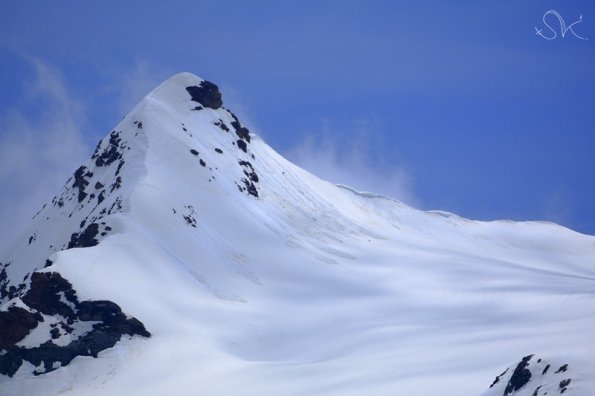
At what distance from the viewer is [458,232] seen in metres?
160

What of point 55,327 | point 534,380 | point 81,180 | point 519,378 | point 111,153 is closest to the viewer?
point 534,380

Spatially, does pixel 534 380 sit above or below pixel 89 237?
below

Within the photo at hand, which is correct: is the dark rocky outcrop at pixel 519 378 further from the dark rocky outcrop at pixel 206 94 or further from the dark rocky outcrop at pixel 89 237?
the dark rocky outcrop at pixel 206 94

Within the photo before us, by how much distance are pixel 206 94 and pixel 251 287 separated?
4878cm

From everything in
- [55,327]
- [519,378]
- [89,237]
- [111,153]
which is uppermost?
[111,153]

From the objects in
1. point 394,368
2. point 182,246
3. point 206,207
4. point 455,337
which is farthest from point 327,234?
point 394,368

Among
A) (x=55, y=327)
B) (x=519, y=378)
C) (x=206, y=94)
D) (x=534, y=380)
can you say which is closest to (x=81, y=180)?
(x=206, y=94)

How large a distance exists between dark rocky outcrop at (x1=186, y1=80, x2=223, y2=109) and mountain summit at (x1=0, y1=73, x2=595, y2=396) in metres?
0.20

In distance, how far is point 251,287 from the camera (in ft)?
343

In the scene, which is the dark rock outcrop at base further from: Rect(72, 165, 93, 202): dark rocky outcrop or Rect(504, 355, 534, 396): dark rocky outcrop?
Rect(72, 165, 93, 202): dark rocky outcrop

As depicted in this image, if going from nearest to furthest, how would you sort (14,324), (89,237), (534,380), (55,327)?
(534,380), (14,324), (55,327), (89,237)

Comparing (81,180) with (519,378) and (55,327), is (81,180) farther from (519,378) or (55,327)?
(519,378)

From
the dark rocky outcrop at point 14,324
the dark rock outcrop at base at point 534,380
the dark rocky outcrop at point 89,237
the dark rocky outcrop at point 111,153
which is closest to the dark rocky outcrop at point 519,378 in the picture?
the dark rock outcrop at base at point 534,380

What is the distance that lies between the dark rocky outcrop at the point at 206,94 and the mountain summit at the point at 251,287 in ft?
0.66
